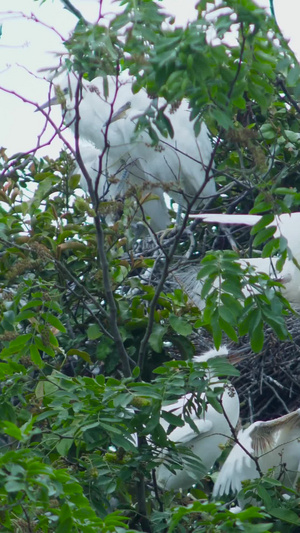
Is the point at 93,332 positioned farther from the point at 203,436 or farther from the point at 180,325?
the point at 203,436

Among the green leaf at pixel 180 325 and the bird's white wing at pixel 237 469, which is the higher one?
the green leaf at pixel 180 325

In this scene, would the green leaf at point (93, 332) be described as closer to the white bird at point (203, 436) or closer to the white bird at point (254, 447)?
the white bird at point (203, 436)

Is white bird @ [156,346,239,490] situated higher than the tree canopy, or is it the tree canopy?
the tree canopy

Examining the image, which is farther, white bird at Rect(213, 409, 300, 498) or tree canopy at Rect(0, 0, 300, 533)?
white bird at Rect(213, 409, 300, 498)

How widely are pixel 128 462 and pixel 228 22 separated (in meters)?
0.98

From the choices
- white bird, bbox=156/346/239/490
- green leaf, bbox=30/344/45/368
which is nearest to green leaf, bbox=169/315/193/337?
white bird, bbox=156/346/239/490

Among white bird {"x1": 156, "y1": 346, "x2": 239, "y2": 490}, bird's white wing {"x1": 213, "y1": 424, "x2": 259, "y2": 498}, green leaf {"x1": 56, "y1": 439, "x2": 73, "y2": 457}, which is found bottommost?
bird's white wing {"x1": 213, "y1": 424, "x2": 259, "y2": 498}

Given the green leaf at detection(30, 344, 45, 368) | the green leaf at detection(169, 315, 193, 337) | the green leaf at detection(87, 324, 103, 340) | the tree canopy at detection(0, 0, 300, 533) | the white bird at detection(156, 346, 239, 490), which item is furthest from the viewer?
the white bird at detection(156, 346, 239, 490)

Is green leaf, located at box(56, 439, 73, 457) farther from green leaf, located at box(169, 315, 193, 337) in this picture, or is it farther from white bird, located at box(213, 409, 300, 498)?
white bird, located at box(213, 409, 300, 498)

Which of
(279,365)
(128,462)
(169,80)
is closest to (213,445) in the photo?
(279,365)

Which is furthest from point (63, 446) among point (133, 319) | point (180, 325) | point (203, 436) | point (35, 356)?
point (203, 436)

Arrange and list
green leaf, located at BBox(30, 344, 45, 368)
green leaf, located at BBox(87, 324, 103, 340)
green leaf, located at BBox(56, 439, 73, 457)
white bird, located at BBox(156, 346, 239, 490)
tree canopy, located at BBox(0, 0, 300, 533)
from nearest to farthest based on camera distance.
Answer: tree canopy, located at BBox(0, 0, 300, 533)
green leaf, located at BBox(56, 439, 73, 457)
green leaf, located at BBox(30, 344, 45, 368)
green leaf, located at BBox(87, 324, 103, 340)
white bird, located at BBox(156, 346, 239, 490)

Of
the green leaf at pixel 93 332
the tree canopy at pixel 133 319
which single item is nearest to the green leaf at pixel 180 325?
the tree canopy at pixel 133 319

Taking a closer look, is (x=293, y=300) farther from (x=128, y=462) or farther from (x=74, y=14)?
(x=74, y=14)
